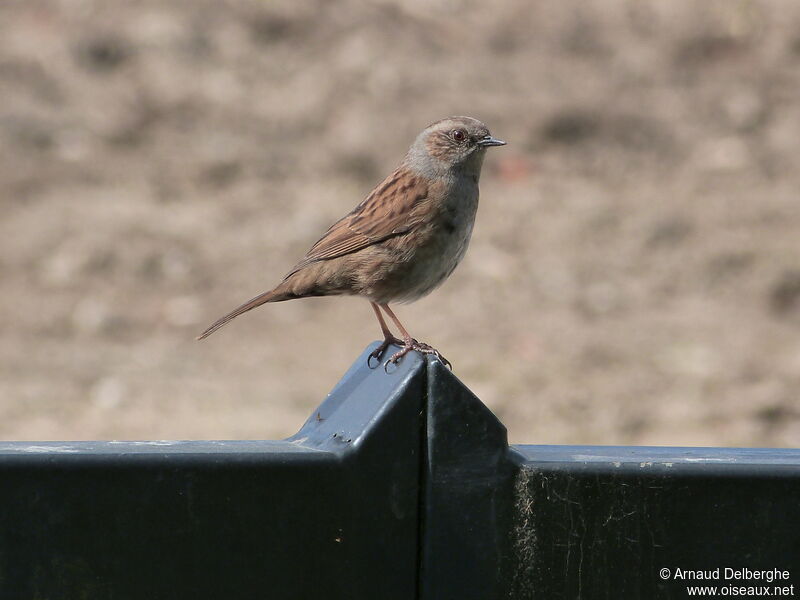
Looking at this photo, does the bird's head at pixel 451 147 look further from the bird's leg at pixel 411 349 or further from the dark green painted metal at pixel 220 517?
the dark green painted metal at pixel 220 517

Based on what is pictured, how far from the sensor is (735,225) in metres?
11.5

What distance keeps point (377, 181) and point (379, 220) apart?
6.90m

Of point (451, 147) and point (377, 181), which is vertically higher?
point (377, 181)

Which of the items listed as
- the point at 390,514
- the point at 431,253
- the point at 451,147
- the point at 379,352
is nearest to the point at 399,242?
the point at 431,253

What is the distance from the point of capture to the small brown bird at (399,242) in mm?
5039

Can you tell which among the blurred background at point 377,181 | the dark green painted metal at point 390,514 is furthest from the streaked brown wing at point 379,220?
the blurred background at point 377,181

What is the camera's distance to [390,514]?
8.68ft

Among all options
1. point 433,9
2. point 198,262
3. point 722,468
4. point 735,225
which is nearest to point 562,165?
point 735,225

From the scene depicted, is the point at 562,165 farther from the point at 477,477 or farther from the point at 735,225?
the point at 477,477

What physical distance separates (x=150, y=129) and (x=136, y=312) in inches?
98.0

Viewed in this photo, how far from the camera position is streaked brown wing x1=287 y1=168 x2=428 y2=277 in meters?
5.08

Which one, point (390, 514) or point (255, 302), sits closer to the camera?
point (390, 514)

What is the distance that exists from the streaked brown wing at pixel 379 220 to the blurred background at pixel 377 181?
131 inches

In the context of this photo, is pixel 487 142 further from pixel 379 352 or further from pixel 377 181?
pixel 377 181
